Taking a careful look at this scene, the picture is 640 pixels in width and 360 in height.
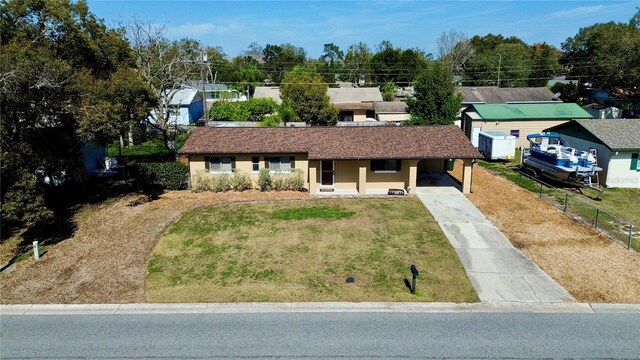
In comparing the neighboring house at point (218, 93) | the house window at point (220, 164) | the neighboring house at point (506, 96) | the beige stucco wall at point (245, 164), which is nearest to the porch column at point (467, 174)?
the beige stucco wall at point (245, 164)

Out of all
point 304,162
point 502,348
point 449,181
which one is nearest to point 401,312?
point 502,348

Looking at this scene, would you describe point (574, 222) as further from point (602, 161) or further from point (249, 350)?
point (249, 350)

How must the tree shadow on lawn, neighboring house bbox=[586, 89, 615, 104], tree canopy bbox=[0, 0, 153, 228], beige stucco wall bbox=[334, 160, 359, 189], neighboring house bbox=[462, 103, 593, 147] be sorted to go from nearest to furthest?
tree canopy bbox=[0, 0, 153, 228] < the tree shadow on lawn < beige stucco wall bbox=[334, 160, 359, 189] < neighboring house bbox=[462, 103, 593, 147] < neighboring house bbox=[586, 89, 615, 104]

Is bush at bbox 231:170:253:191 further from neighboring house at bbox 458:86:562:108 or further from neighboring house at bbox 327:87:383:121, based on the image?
neighboring house at bbox 458:86:562:108

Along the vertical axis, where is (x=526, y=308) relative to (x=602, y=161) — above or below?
below

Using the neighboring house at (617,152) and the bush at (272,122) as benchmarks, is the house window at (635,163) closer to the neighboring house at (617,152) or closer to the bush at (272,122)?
the neighboring house at (617,152)

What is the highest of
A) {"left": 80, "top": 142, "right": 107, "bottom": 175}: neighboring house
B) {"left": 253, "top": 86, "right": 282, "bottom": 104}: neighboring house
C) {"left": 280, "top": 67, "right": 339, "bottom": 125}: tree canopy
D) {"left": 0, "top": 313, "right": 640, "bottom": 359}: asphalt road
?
{"left": 253, "top": 86, "right": 282, "bottom": 104}: neighboring house

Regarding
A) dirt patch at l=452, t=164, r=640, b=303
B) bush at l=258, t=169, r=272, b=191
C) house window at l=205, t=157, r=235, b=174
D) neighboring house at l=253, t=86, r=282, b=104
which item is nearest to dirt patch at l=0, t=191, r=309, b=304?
bush at l=258, t=169, r=272, b=191
